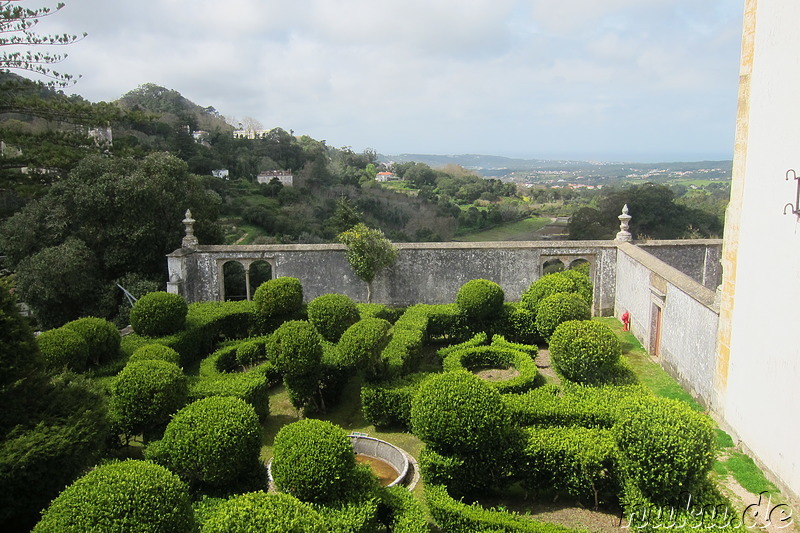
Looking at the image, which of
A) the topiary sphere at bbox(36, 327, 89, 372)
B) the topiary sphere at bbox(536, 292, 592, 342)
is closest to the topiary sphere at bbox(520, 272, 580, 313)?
the topiary sphere at bbox(536, 292, 592, 342)

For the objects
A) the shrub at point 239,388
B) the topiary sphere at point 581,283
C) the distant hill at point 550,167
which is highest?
the distant hill at point 550,167

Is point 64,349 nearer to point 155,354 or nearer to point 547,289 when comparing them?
point 155,354

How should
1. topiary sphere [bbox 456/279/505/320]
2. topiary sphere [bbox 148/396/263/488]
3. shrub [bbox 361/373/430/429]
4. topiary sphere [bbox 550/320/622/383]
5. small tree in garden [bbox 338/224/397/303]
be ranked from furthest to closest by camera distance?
small tree in garden [bbox 338/224/397/303], topiary sphere [bbox 456/279/505/320], topiary sphere [bbox 550/320/622/383], shrub [bbox 361/373/430/429], topiary sphere [bbox 148/396/263/488]

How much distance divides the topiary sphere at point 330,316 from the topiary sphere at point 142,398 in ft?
12.9

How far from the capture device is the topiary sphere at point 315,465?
6434mm

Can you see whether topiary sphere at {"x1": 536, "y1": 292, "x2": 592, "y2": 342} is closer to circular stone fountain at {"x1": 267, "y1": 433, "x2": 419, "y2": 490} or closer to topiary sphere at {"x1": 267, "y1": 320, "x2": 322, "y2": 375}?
circular stone fountain at {"x1": 267, "y1": 433, "x2": 419, "y2": 490}

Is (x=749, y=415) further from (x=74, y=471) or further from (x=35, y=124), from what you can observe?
(x=35, y=124)

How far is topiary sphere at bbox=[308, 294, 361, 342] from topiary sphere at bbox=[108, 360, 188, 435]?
3940mm

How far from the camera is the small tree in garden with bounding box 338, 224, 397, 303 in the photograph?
16.1 m

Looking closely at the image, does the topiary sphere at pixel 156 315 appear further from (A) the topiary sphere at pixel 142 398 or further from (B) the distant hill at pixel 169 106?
(B) the distant hill at pixel 169 106

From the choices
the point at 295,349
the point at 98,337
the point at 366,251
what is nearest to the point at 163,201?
the point at 366,251

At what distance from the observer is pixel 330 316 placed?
1225 centimetres

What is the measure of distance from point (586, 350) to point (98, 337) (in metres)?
9.21

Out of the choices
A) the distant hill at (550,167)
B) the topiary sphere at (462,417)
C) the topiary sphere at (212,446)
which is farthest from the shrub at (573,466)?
the distant hill at (550,167)
